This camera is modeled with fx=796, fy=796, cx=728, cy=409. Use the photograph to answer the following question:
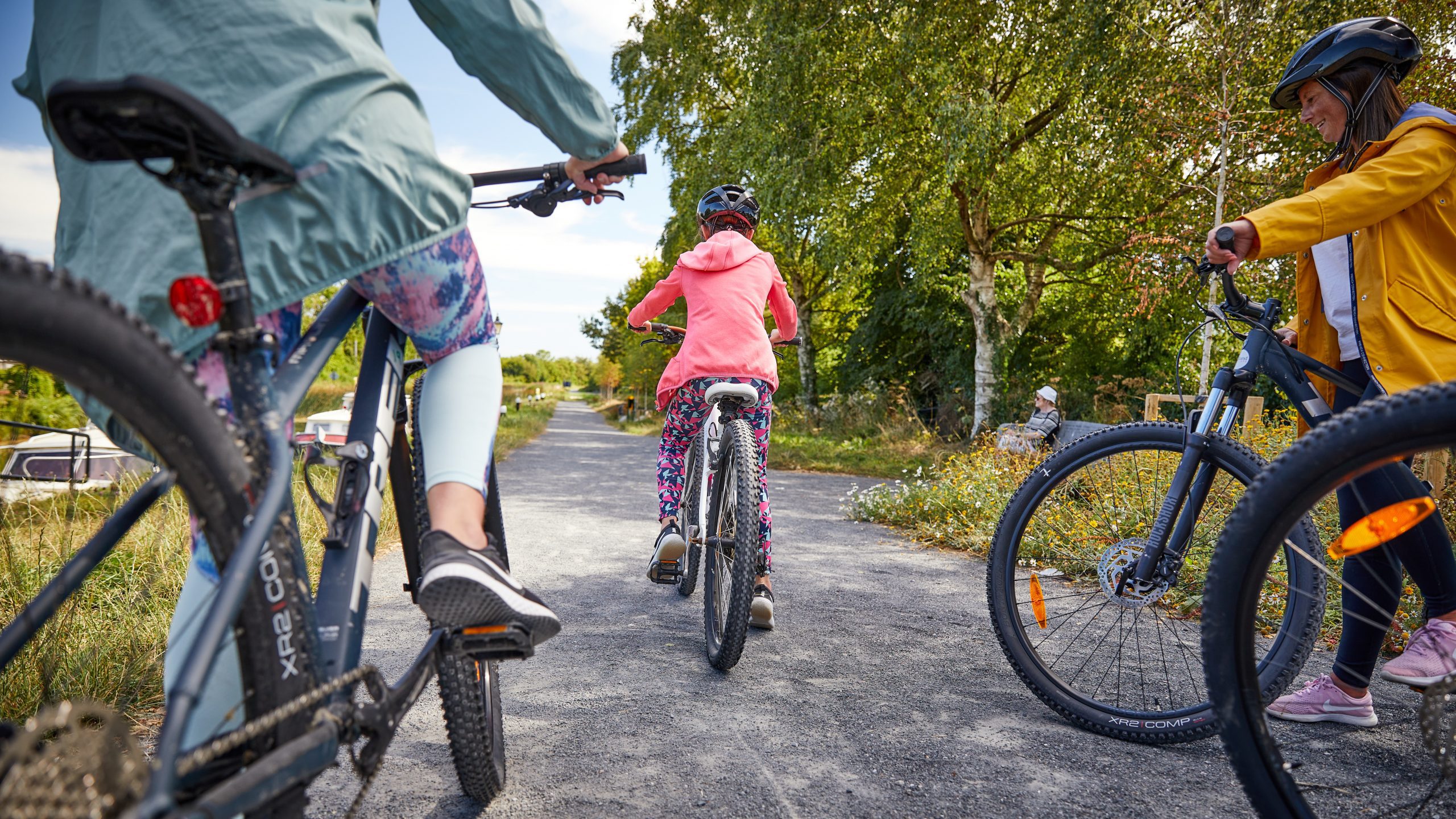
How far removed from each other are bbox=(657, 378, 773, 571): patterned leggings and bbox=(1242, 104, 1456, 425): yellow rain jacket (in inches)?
77.1

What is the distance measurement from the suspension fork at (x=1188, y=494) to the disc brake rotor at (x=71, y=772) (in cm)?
229

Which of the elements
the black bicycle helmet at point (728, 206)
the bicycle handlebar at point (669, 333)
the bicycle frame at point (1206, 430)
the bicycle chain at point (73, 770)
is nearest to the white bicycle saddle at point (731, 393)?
the bicycle handlebar at point (669, 333)

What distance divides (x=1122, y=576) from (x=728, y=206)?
7.44 ft

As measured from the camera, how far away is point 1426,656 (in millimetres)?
2119

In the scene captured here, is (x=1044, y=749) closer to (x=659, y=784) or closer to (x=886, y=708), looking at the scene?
(x=886, y=708)

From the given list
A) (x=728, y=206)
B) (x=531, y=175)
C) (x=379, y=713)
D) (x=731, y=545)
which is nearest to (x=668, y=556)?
(x=731, y=545)

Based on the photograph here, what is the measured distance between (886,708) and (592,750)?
950 millimetres

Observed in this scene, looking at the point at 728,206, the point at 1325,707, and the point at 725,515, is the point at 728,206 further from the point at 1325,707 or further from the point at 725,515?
the point at 1325,707

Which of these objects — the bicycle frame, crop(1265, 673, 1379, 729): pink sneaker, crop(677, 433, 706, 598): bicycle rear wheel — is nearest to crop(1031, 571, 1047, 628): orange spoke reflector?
the bicycle frame

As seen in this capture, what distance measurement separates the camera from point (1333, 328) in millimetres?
2367

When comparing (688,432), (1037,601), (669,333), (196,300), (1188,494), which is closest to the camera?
(196,300)

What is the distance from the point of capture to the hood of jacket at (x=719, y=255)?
3.53 metres

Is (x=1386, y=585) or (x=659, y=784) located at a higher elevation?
(x=1386, y=585)

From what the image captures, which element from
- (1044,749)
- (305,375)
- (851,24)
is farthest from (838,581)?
(851,24)
